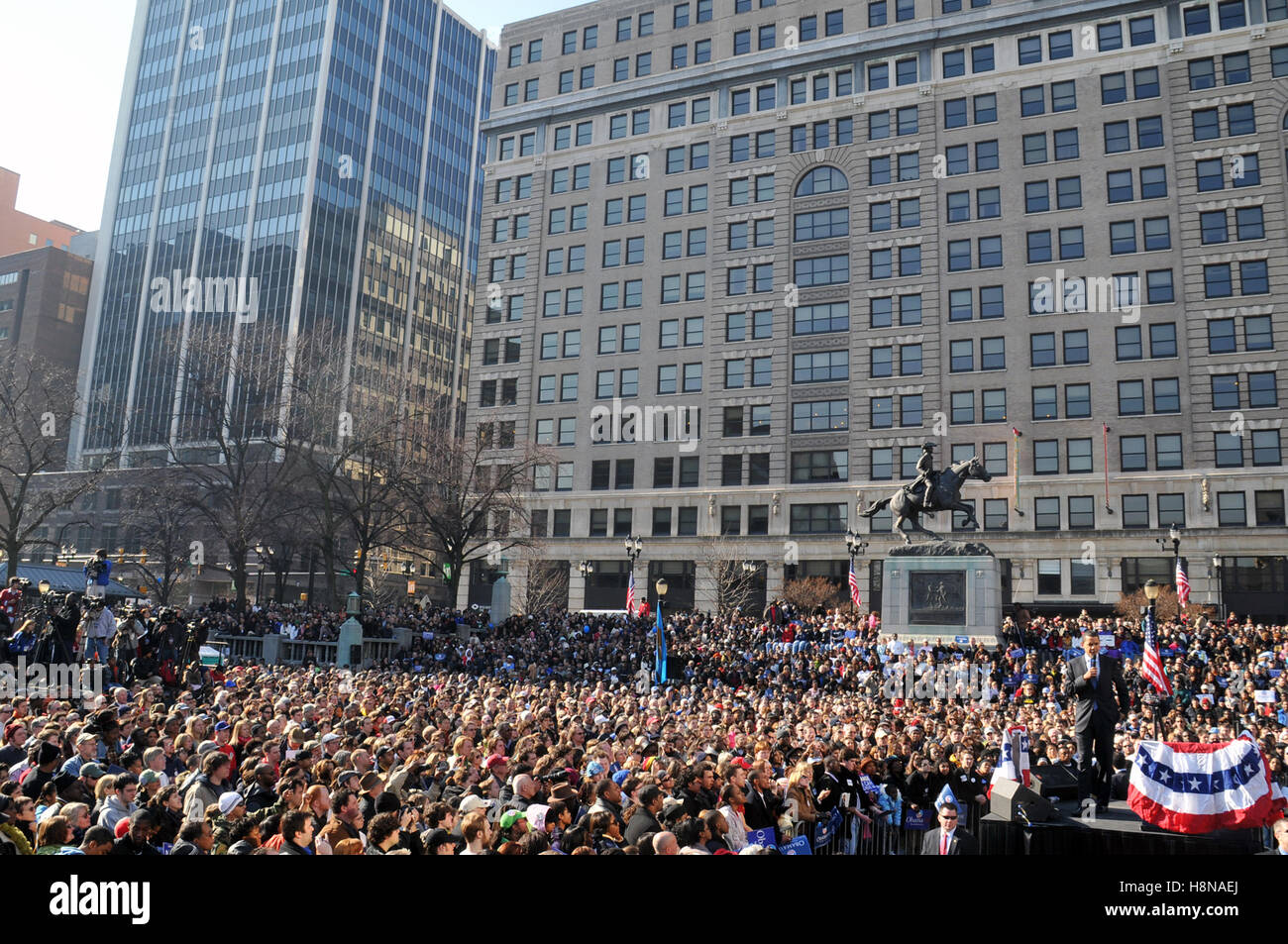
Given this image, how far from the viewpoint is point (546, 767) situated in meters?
12.4

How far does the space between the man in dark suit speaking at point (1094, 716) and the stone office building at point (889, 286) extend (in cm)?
4886

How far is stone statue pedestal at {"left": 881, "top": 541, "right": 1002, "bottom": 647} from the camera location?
3422 cm

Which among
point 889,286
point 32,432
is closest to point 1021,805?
point 32,432

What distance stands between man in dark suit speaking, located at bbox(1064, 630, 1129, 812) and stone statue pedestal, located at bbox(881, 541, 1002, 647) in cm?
1946

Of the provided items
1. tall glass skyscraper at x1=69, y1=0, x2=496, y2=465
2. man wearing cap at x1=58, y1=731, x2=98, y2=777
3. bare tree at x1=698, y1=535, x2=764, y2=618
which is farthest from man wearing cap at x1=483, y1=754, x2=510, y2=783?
tall glass skyscraper at x1=69, y1=0, x2=496, y2=465

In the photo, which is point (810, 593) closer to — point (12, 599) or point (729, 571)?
point (729, 571)

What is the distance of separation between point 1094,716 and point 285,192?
4967 inches

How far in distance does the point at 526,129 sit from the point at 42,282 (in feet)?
281

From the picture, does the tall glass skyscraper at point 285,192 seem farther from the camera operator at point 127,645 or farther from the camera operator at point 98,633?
the camera operator at point 127,645

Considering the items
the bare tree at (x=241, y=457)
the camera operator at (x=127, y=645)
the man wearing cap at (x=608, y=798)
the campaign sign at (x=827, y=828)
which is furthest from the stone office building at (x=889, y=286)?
the man wearing cap at (x=608, y=798)

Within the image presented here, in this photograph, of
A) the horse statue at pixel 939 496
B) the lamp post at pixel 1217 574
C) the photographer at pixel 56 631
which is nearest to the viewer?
the photographer at pixel 56 631

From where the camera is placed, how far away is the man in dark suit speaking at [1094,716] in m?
14.7

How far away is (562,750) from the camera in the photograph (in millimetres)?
13406
